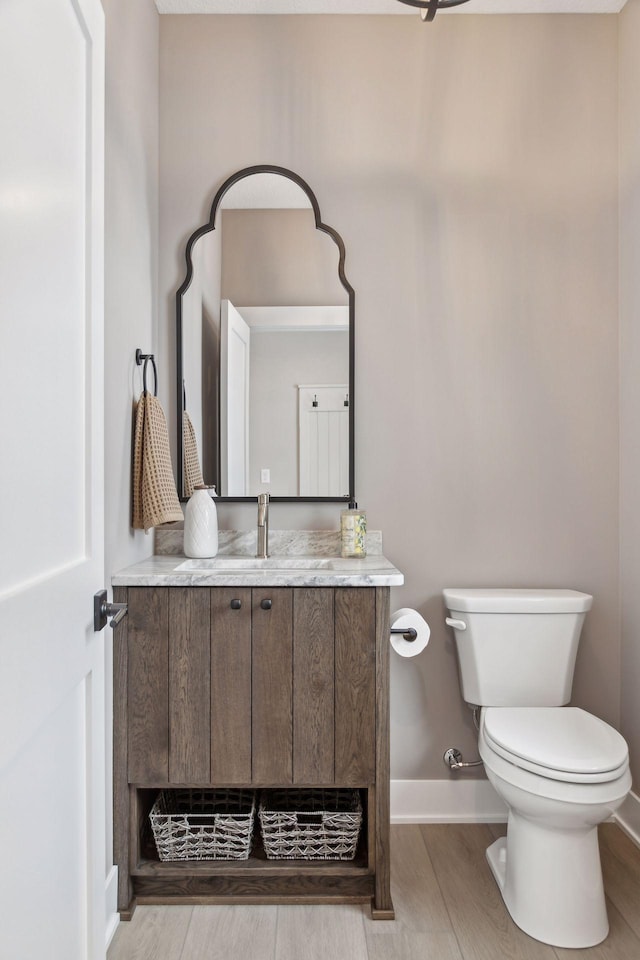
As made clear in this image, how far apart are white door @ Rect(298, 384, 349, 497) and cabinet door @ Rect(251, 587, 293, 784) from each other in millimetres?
580

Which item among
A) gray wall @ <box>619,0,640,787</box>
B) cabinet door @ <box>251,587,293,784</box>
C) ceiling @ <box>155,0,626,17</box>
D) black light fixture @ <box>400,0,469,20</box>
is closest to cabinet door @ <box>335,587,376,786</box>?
cabinet door @ <box>251,587,293,784</box>

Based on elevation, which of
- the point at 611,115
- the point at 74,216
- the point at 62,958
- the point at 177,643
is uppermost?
the point at 611,115

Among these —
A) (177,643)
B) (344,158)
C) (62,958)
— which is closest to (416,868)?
(177,643)

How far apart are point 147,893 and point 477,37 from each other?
2.84m

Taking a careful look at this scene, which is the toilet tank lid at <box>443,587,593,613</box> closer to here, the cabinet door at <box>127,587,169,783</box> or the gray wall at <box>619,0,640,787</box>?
the gray wall at <box>619,0,640,787</box>

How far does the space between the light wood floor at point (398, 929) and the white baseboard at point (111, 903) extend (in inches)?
0.9

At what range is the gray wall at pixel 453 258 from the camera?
2.13 m

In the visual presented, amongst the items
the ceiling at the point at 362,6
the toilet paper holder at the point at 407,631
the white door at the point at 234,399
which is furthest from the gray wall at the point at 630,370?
the white door at the point at 234,399

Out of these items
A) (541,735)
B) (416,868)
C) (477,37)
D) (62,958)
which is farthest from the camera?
(477,37)

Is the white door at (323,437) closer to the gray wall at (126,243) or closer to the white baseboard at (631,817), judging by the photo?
the gray wall at (126,243)

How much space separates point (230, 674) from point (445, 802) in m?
0.99

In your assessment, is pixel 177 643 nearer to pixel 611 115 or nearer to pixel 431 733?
pixel 431 733

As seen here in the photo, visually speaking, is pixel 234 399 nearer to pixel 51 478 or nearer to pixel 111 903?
pixel 51 478

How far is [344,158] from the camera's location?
213cm
